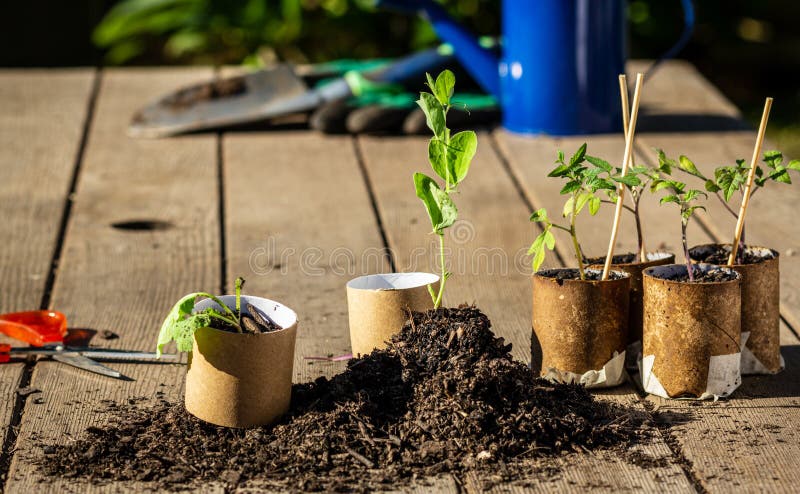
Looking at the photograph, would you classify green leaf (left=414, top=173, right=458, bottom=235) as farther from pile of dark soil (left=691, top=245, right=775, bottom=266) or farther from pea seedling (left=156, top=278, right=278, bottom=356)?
pile of dark soil (left=691, top=245, right=775, bottom=266)

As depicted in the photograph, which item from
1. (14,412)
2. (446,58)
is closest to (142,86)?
(446,58)

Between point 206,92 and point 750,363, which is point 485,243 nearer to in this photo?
point 750,363

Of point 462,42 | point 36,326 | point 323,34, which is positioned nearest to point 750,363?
point 36,326

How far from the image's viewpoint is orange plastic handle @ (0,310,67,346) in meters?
1.50

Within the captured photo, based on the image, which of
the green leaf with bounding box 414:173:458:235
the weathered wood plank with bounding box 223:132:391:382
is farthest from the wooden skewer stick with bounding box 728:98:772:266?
the weathered wood plank with bounding box 223:132:391:382

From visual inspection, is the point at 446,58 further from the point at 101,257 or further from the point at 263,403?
the point at 263,403

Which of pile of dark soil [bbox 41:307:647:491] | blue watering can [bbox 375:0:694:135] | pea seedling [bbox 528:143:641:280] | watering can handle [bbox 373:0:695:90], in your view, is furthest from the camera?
watering can handle [bbox 373:0:695:90]

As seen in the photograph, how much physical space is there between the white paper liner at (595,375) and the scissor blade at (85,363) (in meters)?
0.59

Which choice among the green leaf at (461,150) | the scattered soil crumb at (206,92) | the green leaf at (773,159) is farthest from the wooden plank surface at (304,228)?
the green leaf at (773,159)

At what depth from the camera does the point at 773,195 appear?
2.18m

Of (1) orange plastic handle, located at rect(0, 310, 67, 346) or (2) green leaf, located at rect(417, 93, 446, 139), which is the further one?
(1) orange plastic handle, located at rect(0, 310, 67, 346)

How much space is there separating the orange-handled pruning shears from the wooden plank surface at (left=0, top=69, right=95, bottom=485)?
0.13 ft

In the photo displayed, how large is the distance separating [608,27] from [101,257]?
4.07 ft

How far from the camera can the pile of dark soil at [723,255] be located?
4.66 feet
